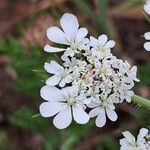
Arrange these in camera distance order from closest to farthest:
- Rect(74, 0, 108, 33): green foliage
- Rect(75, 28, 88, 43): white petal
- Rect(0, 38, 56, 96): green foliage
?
Rect(75, 28, 88, 43): white petal, Rect(0, 38, 56, 96): green foliage, Rect(74, 0, 108, 33): green foliage

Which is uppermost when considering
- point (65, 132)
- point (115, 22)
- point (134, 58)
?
point (115, 22)

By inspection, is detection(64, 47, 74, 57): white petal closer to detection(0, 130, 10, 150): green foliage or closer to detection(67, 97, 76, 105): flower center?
detection(67, 97, 76, 105): flower center

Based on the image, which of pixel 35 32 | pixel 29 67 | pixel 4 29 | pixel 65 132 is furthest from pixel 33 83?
pixel 4 29

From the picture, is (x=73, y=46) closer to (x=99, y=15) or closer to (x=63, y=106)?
(x=63, y=106)

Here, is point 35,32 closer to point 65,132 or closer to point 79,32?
point 65,132

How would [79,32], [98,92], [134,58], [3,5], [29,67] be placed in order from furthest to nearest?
[3,5] < [134,58] < [29,67] < [79,32] < [98,92]

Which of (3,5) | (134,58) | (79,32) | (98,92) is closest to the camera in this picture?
(98,92)

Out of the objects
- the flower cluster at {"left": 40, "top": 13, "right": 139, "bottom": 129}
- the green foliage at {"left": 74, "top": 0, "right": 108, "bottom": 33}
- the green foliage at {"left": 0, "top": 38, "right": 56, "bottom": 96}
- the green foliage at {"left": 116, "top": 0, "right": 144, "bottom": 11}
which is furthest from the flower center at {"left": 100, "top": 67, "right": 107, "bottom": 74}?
the green foliage at {"left": 116, "top": 0, "right": 144, "bottom": 11}
